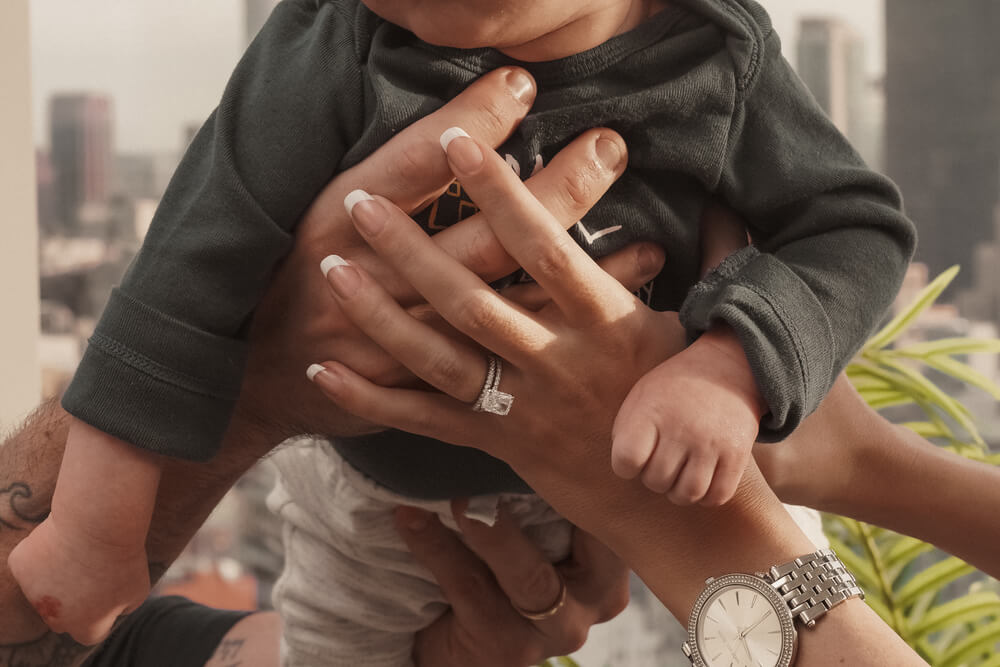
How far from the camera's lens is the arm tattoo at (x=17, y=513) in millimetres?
1110

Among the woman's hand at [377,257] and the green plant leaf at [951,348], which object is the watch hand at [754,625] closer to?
the woman's hand at [377,257]

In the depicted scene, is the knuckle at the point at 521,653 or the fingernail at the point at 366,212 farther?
the knuckle at the point at 521,653

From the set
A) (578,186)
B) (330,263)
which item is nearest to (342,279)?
(330,263)

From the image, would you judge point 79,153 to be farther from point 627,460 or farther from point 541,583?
point 627,460

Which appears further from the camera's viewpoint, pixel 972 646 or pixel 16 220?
pixel 16 220

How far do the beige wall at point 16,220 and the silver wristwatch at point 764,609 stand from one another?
1303mm

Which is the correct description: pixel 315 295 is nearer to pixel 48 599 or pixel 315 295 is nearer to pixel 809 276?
pixel 48 599

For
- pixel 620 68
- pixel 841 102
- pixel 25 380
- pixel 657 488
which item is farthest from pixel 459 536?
pixel 841 102

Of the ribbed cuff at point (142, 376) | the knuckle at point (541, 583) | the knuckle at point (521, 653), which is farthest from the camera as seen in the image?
the knuckle at point (521, 653)

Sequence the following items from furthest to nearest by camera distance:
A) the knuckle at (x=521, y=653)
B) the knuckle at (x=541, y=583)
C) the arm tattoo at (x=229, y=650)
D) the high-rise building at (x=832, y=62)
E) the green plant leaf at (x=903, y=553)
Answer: the high-rise building at (x=832, y=62) → the green plant leaf at (x=903, y=553) → the arm tattoo at (x=229, y=650) → the knuckle at (x=521, y=653) → the knuckle at (x=541, y=583)

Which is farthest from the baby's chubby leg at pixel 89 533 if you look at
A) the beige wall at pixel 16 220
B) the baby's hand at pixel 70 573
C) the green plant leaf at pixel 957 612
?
the green plant leaf at pixel 957 612

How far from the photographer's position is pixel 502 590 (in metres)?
1.33

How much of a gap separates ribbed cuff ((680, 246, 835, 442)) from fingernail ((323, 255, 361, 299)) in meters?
0.34

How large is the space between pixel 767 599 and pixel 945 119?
1.67 meters
